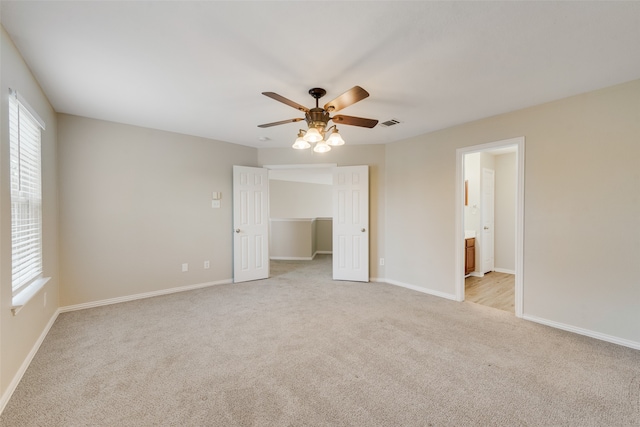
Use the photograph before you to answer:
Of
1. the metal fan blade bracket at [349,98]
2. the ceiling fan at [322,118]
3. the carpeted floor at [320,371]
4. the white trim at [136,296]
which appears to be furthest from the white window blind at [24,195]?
the metal fan blade bracket at [349,98]

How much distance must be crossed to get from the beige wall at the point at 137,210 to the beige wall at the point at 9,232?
12.8 inches

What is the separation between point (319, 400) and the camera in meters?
1.80

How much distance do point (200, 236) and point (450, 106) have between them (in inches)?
155

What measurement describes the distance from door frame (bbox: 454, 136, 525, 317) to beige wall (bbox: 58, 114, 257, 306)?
11.7 ft

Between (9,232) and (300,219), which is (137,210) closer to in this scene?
(9,232)

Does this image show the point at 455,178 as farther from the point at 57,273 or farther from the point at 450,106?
the point at 57,273

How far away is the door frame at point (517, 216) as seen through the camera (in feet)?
10.2

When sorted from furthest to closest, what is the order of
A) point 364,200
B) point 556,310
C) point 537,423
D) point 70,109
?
point 364,200, point 70,109, point 556,310, point 537,423

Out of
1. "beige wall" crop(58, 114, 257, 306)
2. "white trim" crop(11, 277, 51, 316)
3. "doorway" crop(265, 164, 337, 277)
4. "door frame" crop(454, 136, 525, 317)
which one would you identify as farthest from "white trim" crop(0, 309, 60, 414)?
"door frame" crop(454, 136, 525, 317)

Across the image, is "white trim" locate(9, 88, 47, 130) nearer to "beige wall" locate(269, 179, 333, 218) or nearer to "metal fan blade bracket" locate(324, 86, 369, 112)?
"metal fan blade bracket" locate(324, 86, 369, 112)

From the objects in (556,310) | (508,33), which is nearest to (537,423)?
(556,310)

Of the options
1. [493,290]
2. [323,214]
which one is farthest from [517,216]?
[323,214]

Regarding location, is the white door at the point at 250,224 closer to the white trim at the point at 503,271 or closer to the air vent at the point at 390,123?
the air vent at the point at 390,123

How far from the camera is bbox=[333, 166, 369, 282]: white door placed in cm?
469
